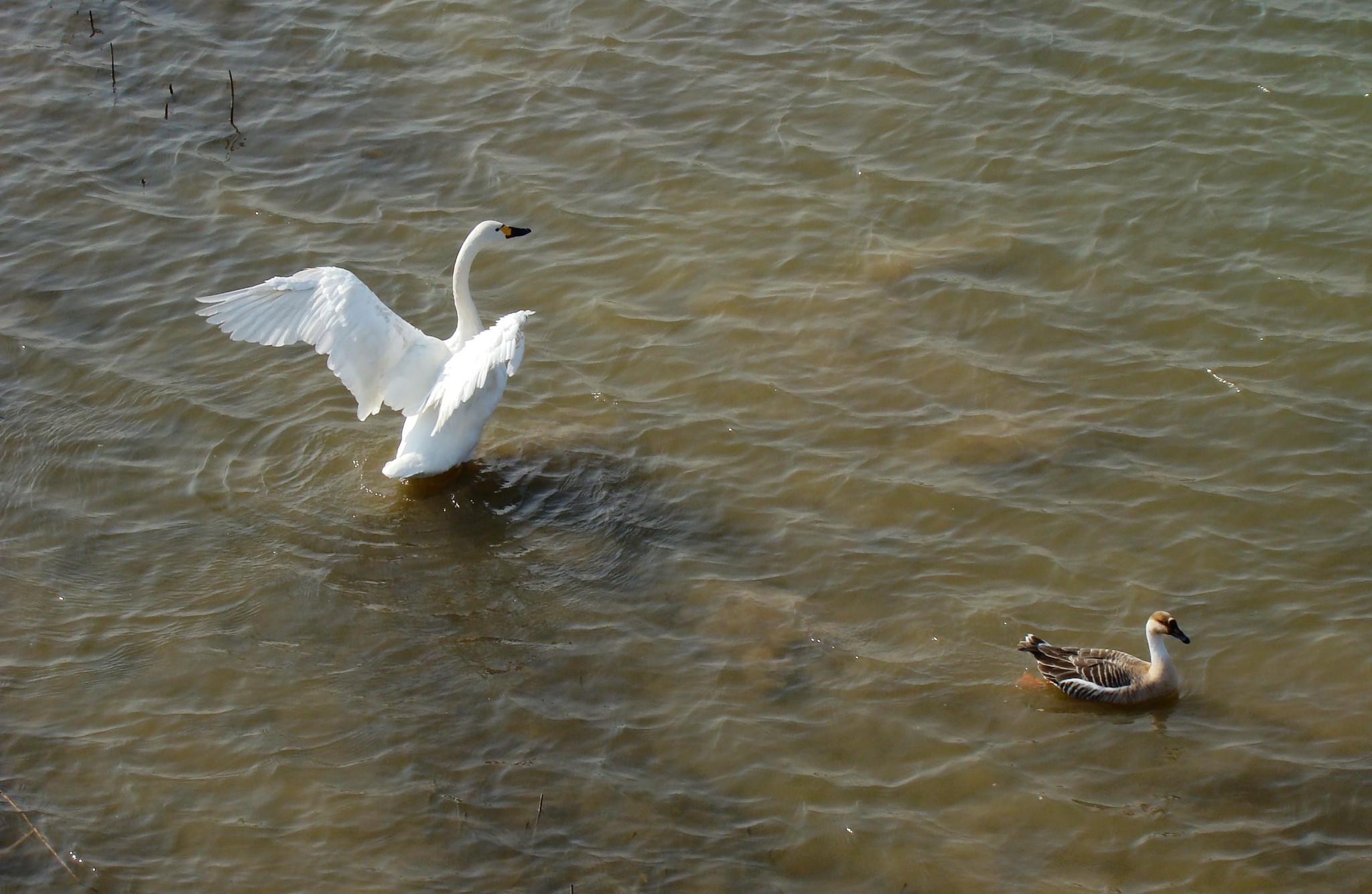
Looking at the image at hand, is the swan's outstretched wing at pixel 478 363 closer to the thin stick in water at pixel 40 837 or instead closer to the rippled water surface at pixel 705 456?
the rippled water surface at pixel 705 456

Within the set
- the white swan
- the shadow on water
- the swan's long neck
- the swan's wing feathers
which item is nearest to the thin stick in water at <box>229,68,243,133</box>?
the white swan

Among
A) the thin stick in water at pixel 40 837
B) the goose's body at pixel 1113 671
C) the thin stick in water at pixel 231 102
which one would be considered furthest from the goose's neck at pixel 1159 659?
the thin stick in water at pixel 231 102

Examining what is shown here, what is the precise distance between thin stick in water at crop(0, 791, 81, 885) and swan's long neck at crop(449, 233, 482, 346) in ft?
11.3

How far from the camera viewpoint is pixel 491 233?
28.2 ft

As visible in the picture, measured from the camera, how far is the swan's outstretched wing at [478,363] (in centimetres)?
737

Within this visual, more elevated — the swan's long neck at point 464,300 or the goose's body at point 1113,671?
the swan's long neck at point 464,300

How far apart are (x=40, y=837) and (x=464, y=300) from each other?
12.5 feet

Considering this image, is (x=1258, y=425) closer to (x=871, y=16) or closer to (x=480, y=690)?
(x=480, y=690)

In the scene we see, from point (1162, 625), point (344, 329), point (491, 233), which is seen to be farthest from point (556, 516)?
point (1162, 625)

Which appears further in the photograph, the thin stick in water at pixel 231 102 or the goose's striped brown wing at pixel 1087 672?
the thin stick in water at pixel 231 102

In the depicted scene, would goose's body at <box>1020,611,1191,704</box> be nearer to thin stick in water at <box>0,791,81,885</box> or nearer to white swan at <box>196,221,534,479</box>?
white swan at <box>196,221,534,479</box>

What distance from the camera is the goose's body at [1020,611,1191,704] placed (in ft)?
21.0

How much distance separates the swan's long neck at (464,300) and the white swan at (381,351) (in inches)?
5.4

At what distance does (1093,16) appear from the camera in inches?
442
